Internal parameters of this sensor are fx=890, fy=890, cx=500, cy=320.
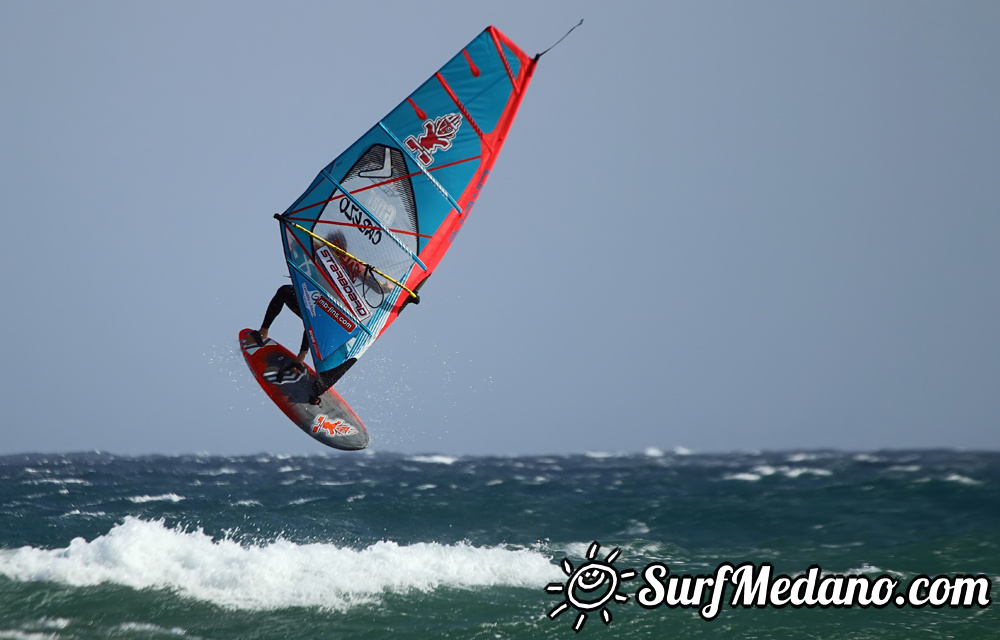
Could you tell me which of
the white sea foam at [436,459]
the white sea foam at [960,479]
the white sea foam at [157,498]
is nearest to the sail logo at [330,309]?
the white sea foam at [157,498]

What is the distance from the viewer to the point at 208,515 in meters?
13.6

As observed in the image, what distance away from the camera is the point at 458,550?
38.8 feet

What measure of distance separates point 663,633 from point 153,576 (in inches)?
218

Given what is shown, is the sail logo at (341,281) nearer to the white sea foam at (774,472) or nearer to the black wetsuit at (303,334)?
the black wetsuit at (303,334)

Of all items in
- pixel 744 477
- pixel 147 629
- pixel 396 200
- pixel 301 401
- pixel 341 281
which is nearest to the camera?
pixel 147 629

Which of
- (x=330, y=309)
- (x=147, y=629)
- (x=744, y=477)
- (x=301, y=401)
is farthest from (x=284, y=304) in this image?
(x=744, y=477)

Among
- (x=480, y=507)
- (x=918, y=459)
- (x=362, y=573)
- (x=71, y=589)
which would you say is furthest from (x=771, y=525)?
(x=918, y=459)

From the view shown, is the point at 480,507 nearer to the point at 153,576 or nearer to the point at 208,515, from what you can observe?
the point at 208,515

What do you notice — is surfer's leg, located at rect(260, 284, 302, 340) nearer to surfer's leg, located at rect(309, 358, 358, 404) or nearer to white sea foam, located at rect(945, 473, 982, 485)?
surfer's leg, located at rect(309, 358, 358, 404)

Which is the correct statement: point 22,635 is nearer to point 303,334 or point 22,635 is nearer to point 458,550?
point 303,334

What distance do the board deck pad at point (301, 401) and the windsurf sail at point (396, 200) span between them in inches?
27.0

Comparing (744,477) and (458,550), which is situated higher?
(744,477)

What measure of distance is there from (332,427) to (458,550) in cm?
271

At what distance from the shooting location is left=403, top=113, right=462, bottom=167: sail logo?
9508 mm
